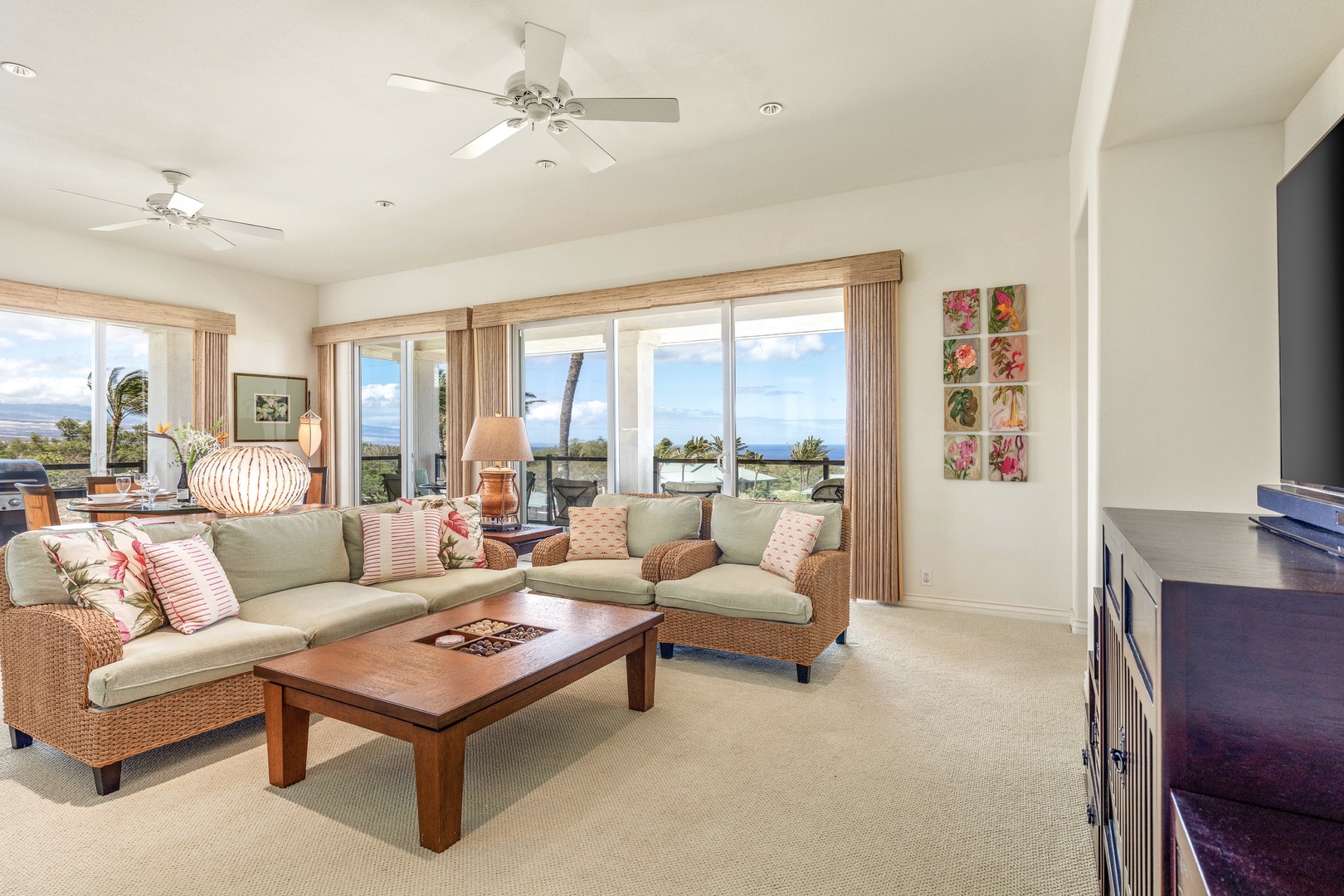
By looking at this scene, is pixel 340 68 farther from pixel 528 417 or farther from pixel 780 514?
pixel 528 417

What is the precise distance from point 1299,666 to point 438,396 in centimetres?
696

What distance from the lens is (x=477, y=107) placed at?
11.7 feet

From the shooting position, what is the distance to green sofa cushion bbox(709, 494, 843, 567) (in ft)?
12.4

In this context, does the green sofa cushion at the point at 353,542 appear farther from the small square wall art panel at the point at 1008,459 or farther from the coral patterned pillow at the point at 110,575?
the small square wall art panel at the point at 1008,459

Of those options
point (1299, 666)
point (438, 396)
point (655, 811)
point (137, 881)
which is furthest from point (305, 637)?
point (438, 396)

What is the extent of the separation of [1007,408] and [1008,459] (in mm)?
313

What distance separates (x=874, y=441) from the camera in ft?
15.3

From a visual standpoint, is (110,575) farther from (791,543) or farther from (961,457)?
(961,457)

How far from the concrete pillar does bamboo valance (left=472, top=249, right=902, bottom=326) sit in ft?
1.00

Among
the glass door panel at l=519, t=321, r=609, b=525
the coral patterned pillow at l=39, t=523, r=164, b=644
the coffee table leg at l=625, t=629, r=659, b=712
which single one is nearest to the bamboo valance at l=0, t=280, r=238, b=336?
the glass door panel at l=519, t=321, r=609, b=525

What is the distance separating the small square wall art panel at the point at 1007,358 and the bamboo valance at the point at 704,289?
757 millimetres

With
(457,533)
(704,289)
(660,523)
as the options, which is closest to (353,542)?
(457,533)

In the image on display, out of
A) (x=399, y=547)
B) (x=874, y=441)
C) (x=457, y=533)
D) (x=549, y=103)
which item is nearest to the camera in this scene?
(x=549, y=103)

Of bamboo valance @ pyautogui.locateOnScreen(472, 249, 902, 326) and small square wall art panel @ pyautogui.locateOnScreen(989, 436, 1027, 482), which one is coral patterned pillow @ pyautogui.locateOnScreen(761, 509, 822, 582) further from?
bamboo valance @ pyautogui.locateOnScreen(472, 249, 902, 326)
